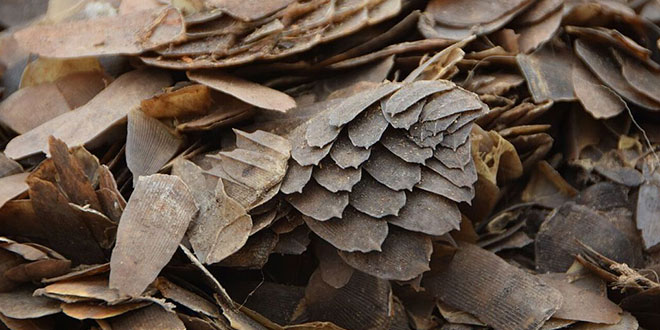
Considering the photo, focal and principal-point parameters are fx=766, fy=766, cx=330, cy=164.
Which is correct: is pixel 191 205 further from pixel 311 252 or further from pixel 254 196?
pixel 311 252

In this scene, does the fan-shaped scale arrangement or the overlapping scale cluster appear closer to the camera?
the fan-shaped scale arrangement

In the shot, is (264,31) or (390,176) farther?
(264,31)

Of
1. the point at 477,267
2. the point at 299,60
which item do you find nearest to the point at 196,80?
the point at 299,60

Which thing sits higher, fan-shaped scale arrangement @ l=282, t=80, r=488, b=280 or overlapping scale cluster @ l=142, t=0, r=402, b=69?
overlapping scale cluster @ l=142, t=0, r=402, b=69

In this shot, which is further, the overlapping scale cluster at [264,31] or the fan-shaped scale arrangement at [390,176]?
the overlapping scale cluster at [264,31]

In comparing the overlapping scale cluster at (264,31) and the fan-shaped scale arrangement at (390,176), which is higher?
the overlapping scale cluster at (264,31)
